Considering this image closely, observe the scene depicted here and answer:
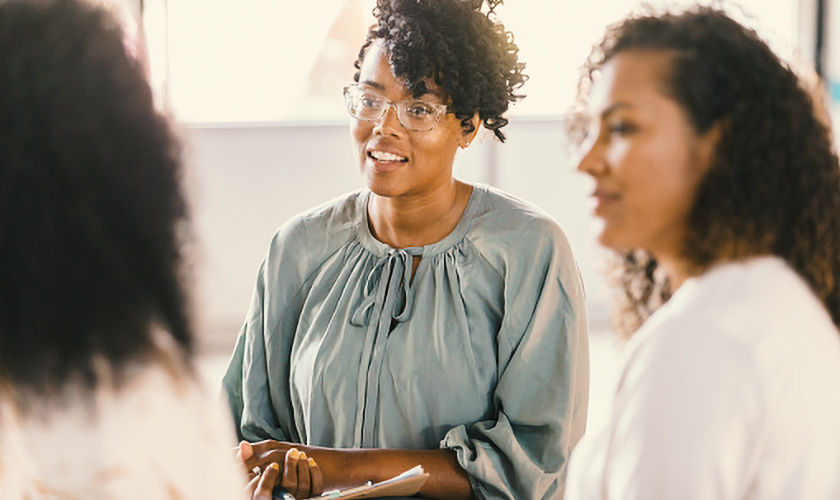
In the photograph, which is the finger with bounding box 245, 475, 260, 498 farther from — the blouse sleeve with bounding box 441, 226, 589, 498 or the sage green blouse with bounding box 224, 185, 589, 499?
the blouse sleeve with bounding box 441, 226, 589, 498

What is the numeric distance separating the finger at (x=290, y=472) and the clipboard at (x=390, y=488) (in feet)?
0.23

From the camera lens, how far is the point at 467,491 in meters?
1.93

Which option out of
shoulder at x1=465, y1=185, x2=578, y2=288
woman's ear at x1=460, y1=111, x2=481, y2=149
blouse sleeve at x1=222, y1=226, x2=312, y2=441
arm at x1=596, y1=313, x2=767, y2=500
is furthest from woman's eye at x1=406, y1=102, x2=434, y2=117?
arm at x1=596, y1=313, x2=767, y2=500

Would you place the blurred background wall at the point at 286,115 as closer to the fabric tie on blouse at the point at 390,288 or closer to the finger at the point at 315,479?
the fabric tie on blouse at the point at 390,288

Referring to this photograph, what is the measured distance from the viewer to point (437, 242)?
2098mm

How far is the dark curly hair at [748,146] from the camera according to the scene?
109 cm

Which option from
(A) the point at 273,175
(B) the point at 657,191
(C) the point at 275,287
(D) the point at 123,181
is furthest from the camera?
(A) the point at 273,175

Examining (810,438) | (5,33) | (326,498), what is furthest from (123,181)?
(326,498)

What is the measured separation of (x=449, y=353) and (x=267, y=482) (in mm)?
438

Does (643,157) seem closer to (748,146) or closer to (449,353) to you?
(748,146)

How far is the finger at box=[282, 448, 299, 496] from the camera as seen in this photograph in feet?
5.98

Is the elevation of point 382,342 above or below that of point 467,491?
above

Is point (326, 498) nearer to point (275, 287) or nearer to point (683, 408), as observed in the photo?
point (275, 287)

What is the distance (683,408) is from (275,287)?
130 centimetres
